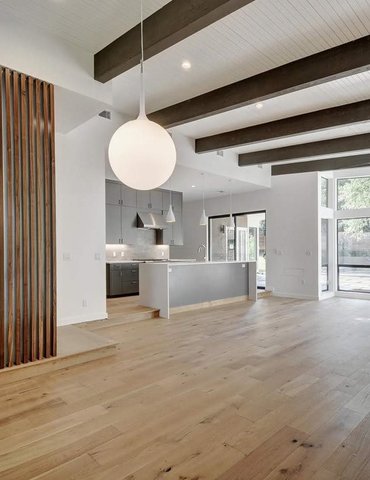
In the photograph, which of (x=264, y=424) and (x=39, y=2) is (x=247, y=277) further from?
(x=39, y=2)

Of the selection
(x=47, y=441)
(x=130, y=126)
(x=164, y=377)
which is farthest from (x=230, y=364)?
(x=130, y=126)

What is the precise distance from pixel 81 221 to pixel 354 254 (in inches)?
293

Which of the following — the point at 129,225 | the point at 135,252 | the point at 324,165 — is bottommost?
the point at 135,252

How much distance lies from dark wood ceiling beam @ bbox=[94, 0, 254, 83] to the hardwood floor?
3.37m

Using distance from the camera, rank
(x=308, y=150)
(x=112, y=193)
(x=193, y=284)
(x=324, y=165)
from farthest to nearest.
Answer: (x=324, y=165) < (x=112, y=193) < (x=308, y=150) < (x=193, y=284)

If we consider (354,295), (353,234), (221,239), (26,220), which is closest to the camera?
(26,220)

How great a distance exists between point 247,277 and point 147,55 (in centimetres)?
624

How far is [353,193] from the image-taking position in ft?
30.1

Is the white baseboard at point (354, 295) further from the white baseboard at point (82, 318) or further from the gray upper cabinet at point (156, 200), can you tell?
the white baseboard at point (82, 318)

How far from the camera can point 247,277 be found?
8586 mm

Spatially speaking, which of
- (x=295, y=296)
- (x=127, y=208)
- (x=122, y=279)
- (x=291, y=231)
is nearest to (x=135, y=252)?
(x=122, y=279)

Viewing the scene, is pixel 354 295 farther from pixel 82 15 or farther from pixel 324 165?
pixel 82 15

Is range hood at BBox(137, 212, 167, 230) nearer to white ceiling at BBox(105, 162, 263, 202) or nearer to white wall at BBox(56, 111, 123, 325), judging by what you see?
white ceiling at BBox(105, 162, 263, 202)

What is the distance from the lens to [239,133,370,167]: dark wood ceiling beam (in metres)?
6.69
